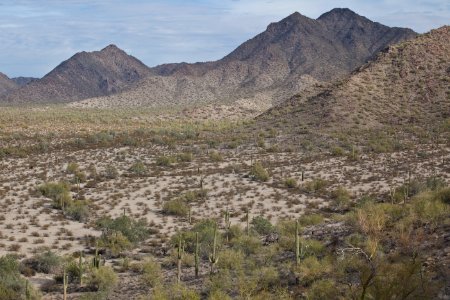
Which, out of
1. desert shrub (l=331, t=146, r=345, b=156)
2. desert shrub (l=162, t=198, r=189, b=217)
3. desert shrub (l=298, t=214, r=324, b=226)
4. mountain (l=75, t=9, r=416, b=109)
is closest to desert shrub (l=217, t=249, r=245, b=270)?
desert shrub (l=298, t=214, r=324, b=226)

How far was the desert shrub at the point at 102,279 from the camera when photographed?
16922 millimetres

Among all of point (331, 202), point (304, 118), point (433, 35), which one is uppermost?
point (433, 35)

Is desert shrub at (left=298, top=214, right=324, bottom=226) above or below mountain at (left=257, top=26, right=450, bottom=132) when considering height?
below

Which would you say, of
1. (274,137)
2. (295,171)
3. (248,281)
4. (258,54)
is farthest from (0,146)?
(258,54)

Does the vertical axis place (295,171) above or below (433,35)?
below

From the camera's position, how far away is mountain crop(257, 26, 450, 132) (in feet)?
209

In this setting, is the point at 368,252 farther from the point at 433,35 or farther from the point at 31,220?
the point at 433,35

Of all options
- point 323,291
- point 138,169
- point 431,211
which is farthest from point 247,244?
point 138,169

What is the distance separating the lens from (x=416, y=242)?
50.4ft

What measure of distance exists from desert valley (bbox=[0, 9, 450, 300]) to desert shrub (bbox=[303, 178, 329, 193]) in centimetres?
10

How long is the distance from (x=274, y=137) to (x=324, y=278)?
1736 inches

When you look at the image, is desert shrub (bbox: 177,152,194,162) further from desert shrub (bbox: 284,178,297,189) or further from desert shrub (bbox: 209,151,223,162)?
desert shrub (bbox: 284,178,297,189)

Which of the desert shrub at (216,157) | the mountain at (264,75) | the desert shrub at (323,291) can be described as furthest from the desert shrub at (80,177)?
the mountain at (264,75)

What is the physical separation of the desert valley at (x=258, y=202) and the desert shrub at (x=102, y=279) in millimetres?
45
